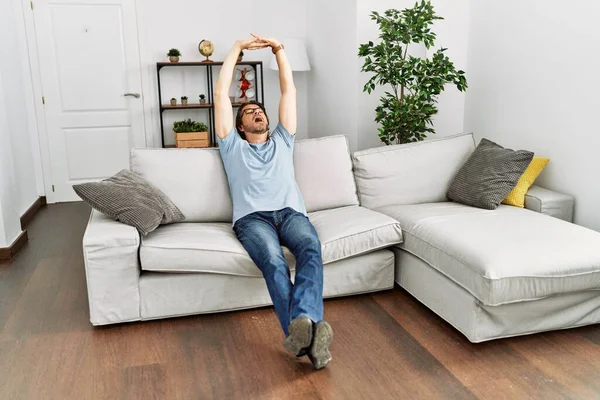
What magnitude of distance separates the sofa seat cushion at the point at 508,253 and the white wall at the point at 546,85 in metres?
0.64

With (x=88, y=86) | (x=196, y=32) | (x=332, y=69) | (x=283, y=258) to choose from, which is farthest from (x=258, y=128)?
(x=88, y=86)

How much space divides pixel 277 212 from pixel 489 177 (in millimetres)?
1284

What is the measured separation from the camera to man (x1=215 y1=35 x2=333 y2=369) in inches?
95.2

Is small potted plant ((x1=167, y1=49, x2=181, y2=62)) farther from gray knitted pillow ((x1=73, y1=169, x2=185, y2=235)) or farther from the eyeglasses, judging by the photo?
gray knitted pillow ((x1=73, y1=169, x2=185, y2=235))

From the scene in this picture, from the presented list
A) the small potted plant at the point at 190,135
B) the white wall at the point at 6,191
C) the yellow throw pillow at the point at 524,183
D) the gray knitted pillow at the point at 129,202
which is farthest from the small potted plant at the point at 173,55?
the yellow throw pillow at the point at 524,183

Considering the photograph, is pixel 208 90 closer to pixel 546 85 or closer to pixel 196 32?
pixel 196 32

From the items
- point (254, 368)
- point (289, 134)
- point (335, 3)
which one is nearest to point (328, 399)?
point (254, 368)

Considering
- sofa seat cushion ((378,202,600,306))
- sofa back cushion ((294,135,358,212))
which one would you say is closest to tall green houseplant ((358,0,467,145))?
sofa back cushion ((294,135,358,212))

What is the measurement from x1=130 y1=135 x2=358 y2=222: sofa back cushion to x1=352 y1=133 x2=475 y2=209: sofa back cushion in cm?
16

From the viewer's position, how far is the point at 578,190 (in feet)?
11.6

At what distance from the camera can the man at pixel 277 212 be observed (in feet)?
7.93

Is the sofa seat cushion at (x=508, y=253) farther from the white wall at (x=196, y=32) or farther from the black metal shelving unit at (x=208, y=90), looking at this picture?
the white wall at (x=196, y=32)

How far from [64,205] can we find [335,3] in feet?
9.90

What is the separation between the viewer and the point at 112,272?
2787 mm
